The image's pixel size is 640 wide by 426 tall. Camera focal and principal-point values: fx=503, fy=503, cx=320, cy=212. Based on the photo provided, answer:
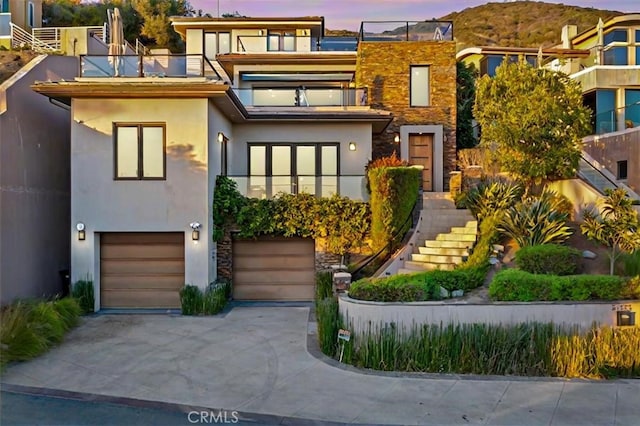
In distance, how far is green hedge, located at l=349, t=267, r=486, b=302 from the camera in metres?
9.16

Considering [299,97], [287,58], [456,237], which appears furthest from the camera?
[287,58]

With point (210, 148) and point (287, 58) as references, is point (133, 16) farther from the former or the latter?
point (210, 148)

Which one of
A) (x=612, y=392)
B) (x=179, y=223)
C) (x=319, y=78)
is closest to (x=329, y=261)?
(x=179, y=223)

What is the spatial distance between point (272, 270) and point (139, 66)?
21.7 ft

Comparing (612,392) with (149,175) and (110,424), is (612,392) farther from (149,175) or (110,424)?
(149,175)

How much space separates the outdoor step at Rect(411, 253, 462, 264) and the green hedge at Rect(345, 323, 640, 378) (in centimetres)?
348

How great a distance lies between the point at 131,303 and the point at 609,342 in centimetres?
1093

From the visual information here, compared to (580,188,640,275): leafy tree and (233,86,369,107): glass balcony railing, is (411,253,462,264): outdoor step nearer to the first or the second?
(580,188,640,275): leafy tree

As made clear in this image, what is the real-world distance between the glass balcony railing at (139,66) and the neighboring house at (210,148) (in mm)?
26

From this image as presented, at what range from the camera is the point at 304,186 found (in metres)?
14.7

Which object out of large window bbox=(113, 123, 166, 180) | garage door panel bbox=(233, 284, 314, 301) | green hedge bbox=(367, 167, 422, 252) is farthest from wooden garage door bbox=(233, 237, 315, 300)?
large window bbox=(113, 123, 166, 180)

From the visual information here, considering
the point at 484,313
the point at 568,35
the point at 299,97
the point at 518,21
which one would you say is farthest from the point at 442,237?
the point at 518,21

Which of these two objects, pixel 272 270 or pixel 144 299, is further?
pixel 272 270

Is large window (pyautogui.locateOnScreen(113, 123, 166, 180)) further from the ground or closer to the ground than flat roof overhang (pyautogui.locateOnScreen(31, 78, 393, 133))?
closer to the ground
